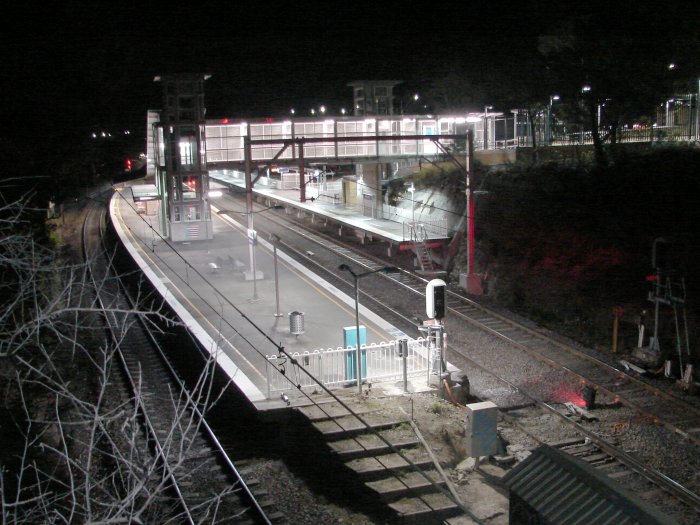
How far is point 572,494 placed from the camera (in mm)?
4441

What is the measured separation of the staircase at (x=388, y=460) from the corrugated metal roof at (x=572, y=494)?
10.5ft

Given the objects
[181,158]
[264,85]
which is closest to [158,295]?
[181,158]

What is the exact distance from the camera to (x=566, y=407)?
1116 centimetres

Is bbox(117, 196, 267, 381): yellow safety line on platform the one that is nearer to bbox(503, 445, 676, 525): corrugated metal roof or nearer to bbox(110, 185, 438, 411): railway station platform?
bbox(110, 185, 438, 411): railway station platform

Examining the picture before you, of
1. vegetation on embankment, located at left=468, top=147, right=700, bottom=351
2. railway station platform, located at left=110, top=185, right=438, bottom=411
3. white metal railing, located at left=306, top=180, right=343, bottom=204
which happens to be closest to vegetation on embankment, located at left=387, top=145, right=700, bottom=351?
vegetation on embankment, located at left=468, top=147, right=700, bottom=351

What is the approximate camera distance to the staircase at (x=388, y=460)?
853 centimetres

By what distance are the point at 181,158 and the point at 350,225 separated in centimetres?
643

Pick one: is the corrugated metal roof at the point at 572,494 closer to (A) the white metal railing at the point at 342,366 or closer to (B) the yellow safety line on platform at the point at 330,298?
(A) the white metal railing at the point at 342,366

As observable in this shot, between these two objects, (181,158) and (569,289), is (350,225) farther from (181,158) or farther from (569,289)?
(569,289)

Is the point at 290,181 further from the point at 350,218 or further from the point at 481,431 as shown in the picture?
the point at 481,431

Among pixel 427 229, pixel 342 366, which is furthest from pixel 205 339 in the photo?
pixel 427 229

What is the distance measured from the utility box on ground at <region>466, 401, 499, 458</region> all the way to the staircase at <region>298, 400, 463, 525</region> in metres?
0.62

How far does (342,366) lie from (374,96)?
736 inches

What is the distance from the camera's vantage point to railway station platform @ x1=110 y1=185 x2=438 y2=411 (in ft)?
39.8
